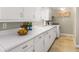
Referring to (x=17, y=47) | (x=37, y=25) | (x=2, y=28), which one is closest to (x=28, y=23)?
(x=37, y=25)

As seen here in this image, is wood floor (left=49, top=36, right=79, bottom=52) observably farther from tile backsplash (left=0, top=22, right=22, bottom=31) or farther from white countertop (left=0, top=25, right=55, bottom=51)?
tile backsplash (left=0, top=22, right=22, bottom=31)

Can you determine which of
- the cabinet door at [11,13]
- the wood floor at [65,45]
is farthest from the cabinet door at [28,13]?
the wood floor at [65,45]

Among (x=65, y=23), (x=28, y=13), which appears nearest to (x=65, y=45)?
(x=65, y=23)

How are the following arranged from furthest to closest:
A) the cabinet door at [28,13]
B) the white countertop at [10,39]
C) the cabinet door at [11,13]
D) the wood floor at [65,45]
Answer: the cabinet door at [28,13], the wood floor at [65,45], the cabinet door at [11,13], the white countertop at [10,39]

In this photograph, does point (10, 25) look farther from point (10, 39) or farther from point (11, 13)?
point (10, 39)

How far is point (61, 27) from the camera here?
1145 mm

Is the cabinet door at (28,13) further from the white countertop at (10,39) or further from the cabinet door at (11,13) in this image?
the white countertop at (10,39)

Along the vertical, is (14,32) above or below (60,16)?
below

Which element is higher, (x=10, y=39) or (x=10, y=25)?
(x=10, y=25)

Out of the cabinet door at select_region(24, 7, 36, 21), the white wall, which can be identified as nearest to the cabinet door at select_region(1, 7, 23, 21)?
the cabinet door at select_region(24, 7, 36, 21)

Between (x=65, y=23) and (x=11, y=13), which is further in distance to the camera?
(x=11, y=13)
